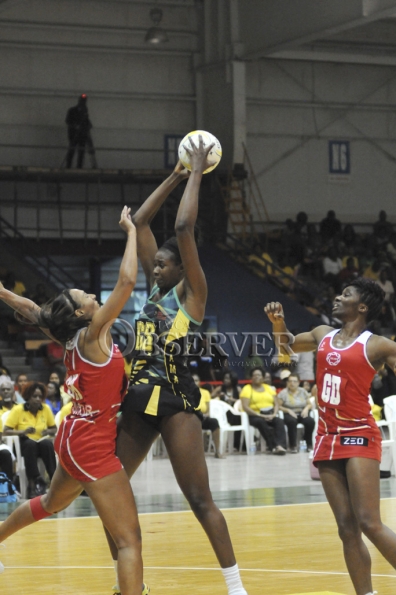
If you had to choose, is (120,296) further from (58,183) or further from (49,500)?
(58,183)

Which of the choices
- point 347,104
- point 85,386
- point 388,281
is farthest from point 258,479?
point 347,104

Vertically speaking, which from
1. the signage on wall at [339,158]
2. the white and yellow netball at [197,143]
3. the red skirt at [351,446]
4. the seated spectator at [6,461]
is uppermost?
the signage on wall at [339,158]

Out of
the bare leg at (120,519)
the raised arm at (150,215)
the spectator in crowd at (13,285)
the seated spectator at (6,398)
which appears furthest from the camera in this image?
the spectator in crowd at (13,285)

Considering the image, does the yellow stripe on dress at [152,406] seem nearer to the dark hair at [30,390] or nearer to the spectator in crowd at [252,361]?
the dark hair at [30,390]

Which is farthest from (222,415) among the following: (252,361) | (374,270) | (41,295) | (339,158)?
(339,158)

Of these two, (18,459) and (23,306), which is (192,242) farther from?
(18,459)

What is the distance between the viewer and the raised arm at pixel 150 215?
5.88 metres

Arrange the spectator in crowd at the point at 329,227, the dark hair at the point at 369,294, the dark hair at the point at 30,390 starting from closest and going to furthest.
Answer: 1. the dark hair at the point at 369,294
2. the dark hair at the point at 30,390
3. the spectator in crowd at the point at 329,227

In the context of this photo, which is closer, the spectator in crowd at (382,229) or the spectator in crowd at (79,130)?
the spectator in crowd at (79,130)

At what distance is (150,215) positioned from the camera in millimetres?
5938

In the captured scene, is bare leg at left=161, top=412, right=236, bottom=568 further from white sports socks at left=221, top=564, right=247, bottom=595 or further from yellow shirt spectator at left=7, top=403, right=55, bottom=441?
yellow shirt spectator at left=7, top=403, right=55, bottom=441

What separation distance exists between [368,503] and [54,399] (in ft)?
30.9

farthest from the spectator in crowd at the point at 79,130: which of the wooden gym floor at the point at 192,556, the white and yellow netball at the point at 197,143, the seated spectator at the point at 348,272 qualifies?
the white and yellow netball at the point at 197,143

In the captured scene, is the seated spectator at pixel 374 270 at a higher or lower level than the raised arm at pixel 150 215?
lower
